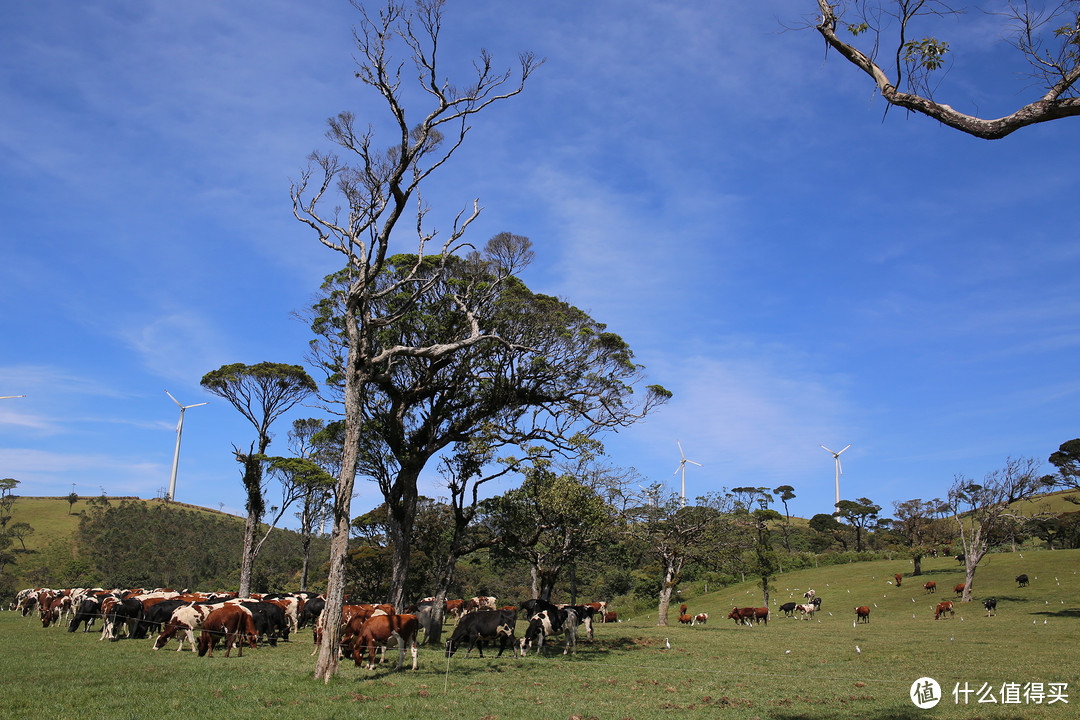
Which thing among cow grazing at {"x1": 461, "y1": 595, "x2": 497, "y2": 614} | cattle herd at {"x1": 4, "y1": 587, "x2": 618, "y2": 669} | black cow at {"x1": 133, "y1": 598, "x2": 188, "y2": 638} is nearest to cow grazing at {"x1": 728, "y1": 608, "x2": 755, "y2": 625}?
cow grazing at {"x1": 461, "y1": 595, "x2": 497, "y2": 614}

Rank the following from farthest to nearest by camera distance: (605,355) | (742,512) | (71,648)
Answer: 1. (742,512)
2. (605,355)
3. (71,648)

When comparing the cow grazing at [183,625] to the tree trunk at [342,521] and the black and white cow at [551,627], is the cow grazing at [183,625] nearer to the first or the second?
the tree trunk at [342,521]

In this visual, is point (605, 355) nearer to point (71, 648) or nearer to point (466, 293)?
point (466, 293)

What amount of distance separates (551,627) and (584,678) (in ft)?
20.2

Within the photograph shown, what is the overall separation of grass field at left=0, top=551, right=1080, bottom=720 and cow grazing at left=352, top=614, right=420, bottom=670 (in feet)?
1.60

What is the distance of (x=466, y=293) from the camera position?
78.4ft

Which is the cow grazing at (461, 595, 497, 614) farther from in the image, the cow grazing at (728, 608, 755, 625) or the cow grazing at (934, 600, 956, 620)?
the cow grazing at (934, 600, 956, 620)

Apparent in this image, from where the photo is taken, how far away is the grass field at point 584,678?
10.2 meters

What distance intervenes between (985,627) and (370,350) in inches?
1154

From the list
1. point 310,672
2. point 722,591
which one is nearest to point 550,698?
point 310,672

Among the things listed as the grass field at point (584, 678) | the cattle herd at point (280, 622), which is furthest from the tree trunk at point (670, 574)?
the cattle herd at point (280, 622)

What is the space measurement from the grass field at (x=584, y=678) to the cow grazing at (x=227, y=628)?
2.07ft

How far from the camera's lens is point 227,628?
1714 cm

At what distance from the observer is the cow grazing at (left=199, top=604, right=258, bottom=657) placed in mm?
16625
